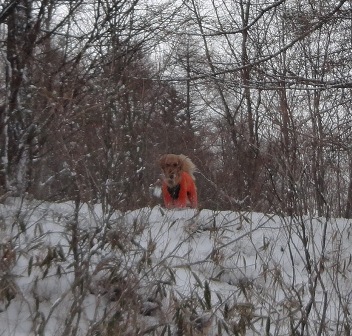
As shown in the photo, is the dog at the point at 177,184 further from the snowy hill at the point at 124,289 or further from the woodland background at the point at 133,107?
the snowy hill at the point at 124,289

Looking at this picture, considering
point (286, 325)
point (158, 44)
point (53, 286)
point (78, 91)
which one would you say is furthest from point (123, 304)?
point (158, 44)

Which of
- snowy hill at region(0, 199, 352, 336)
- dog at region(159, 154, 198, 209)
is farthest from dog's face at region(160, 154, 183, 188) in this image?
snowy hill at region(0, 199, 352, 336)

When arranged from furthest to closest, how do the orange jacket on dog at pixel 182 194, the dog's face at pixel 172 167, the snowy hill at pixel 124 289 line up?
the orange jacket on dog at pixel 182 194, the dog's face at pixel 172 167, the snowy hill at pixel 124 289

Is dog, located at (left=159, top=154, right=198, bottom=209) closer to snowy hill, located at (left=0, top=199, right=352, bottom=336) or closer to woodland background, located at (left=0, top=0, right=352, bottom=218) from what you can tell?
woodland background, located at (left=0, top=0, right=352, bottom=218)

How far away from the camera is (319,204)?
3051 mm

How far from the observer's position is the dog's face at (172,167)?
6.45 metres

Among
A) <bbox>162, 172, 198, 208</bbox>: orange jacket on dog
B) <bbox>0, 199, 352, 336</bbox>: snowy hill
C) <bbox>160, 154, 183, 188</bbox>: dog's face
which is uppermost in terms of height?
<bbox>160, 154, 183, 188</bbox>: dog's face

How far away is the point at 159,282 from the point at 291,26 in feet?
17.4

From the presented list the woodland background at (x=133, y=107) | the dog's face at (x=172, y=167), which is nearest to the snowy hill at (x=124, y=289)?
the woodland background at (x=133, y=107)

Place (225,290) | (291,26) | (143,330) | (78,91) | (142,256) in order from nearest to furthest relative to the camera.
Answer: (143,330) → (142,256) → (225,290) → (78,91) → (291,26)

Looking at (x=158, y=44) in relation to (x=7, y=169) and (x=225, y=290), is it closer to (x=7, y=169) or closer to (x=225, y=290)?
(x=7, y=169)

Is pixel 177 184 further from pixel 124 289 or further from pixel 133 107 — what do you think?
pixel 124 289

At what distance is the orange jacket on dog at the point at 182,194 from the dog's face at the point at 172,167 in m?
0.06

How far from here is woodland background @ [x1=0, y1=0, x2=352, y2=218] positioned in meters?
3.08
